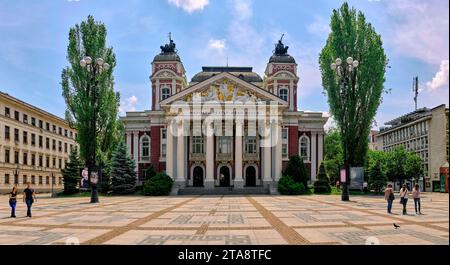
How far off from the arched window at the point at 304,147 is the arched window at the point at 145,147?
21799 mm

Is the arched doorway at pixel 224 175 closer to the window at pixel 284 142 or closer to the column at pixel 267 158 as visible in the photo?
the column at pixel 267 158

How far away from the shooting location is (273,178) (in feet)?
163

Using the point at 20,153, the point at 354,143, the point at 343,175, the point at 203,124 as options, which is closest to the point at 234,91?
the point at 203,124

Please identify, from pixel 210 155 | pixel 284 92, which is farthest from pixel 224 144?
pixel 284 92

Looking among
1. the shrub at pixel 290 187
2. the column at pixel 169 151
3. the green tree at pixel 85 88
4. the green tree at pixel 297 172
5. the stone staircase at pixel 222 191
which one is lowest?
the stone staircase at pixel 222 191

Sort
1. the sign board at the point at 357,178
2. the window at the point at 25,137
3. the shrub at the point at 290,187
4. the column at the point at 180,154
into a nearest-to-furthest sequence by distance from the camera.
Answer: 1. the sign board at the point at 357,178
2. the shrub at the point at 290,187
3. the column at the point at 180,154
4. the window at the point at 25,137

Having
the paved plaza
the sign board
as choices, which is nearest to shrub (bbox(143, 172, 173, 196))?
the sign board

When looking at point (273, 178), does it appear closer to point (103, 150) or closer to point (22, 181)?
point (103, 150)

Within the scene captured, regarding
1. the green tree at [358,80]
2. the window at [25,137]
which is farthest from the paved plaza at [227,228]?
the window at [25,137]

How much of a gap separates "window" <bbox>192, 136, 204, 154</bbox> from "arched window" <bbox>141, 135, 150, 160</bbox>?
7.98 meters

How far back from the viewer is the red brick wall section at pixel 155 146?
55.0 m

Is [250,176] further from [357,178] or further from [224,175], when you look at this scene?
[357,178]

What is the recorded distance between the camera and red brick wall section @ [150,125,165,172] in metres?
55.0

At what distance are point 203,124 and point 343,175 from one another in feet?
81.3
